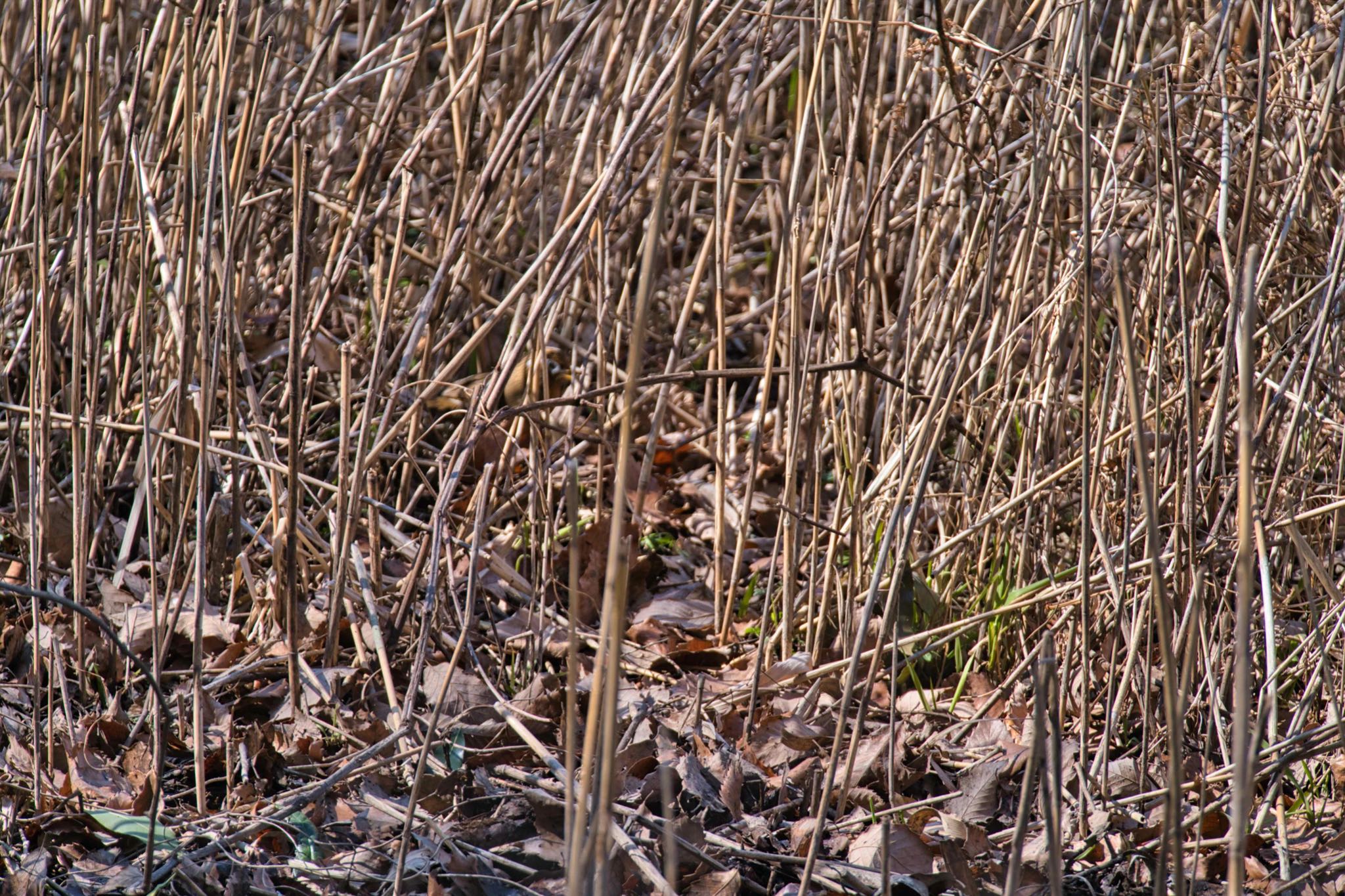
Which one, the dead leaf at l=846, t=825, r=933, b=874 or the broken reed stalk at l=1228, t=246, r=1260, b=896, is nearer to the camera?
the broken reed stalk at l=1228, t=246, r=1260, b=896

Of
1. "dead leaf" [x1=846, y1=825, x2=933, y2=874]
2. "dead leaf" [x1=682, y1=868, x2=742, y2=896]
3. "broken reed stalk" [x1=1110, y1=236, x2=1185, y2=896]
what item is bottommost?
"dead leaf" [x1=682, y1=868, x2=742, y2=896]

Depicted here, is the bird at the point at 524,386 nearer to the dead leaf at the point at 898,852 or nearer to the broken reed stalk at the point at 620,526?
the dead leaf at the point at 898,852

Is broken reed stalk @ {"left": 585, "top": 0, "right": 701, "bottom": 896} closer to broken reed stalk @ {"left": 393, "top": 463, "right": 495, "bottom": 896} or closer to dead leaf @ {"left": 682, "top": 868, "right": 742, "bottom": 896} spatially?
broken reed stalk @ {"left": 393, "top": 463, "right": 495, "bottom": 896}

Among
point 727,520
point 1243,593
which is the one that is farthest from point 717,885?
point 727,520

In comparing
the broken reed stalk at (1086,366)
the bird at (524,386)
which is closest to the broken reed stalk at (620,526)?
the broken reed stalk at (1086,366)

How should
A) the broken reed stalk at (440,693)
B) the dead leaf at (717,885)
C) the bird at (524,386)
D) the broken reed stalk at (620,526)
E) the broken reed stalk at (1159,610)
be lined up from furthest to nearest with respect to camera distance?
the bird at (524,386)
the dead leaf at (717,885)
the broken reed stalk at (440,693)
the broken reed stalk at (1159,610)
the broken reed stalk at (620,526)

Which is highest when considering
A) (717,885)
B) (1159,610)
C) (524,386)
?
(1159,610)

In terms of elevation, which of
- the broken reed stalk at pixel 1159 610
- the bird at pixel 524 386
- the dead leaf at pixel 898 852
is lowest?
the dead leaf at pixel 898 852

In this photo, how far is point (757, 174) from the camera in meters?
3.52

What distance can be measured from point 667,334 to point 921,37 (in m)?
1.02

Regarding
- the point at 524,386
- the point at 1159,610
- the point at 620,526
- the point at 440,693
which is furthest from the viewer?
the point at 524,386

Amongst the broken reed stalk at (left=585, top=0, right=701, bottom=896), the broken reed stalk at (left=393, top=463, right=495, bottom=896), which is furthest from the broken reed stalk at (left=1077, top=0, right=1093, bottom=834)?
the broken reed stalk at (left=393, top=463, right=495, bottom=896)

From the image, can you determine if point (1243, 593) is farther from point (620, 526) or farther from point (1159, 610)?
point (620, 526)

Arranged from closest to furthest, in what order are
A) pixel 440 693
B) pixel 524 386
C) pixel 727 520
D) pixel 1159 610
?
1. pixel 1159 610
2. pixel 440 693
3. pixel 727 520
4. pixel 524 386
